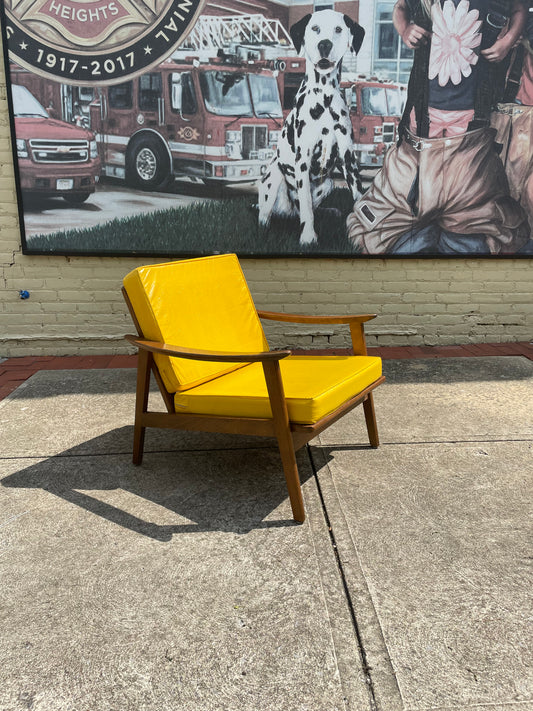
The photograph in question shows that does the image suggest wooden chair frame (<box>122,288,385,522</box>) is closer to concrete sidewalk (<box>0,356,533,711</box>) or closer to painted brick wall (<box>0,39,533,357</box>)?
concrete sidewalk (<box>0,356,533,711</box>)

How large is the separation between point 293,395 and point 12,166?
3433 mm

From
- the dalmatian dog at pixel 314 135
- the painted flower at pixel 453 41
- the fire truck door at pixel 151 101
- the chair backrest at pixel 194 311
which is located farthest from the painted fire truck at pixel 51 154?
the painted flower at pixel 453 41

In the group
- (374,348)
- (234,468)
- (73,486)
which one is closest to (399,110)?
(374,348)

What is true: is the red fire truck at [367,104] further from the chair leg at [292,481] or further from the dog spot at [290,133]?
the chair leg at [292,481]

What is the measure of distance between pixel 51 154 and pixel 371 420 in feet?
10.7

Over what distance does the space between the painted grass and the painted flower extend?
3.81 ft

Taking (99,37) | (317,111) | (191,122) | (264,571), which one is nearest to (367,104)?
(317,111)

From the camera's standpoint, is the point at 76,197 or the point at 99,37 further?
the point at 76,197

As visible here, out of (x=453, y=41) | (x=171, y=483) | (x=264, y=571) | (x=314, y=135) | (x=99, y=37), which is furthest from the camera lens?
(x=314, y=135)

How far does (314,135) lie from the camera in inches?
191

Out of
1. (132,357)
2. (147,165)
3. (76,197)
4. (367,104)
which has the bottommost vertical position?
(132,357)

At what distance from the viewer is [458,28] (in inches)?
186

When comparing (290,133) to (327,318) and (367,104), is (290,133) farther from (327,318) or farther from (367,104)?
(327,318)

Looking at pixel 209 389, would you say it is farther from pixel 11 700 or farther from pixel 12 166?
pixel 12 166
